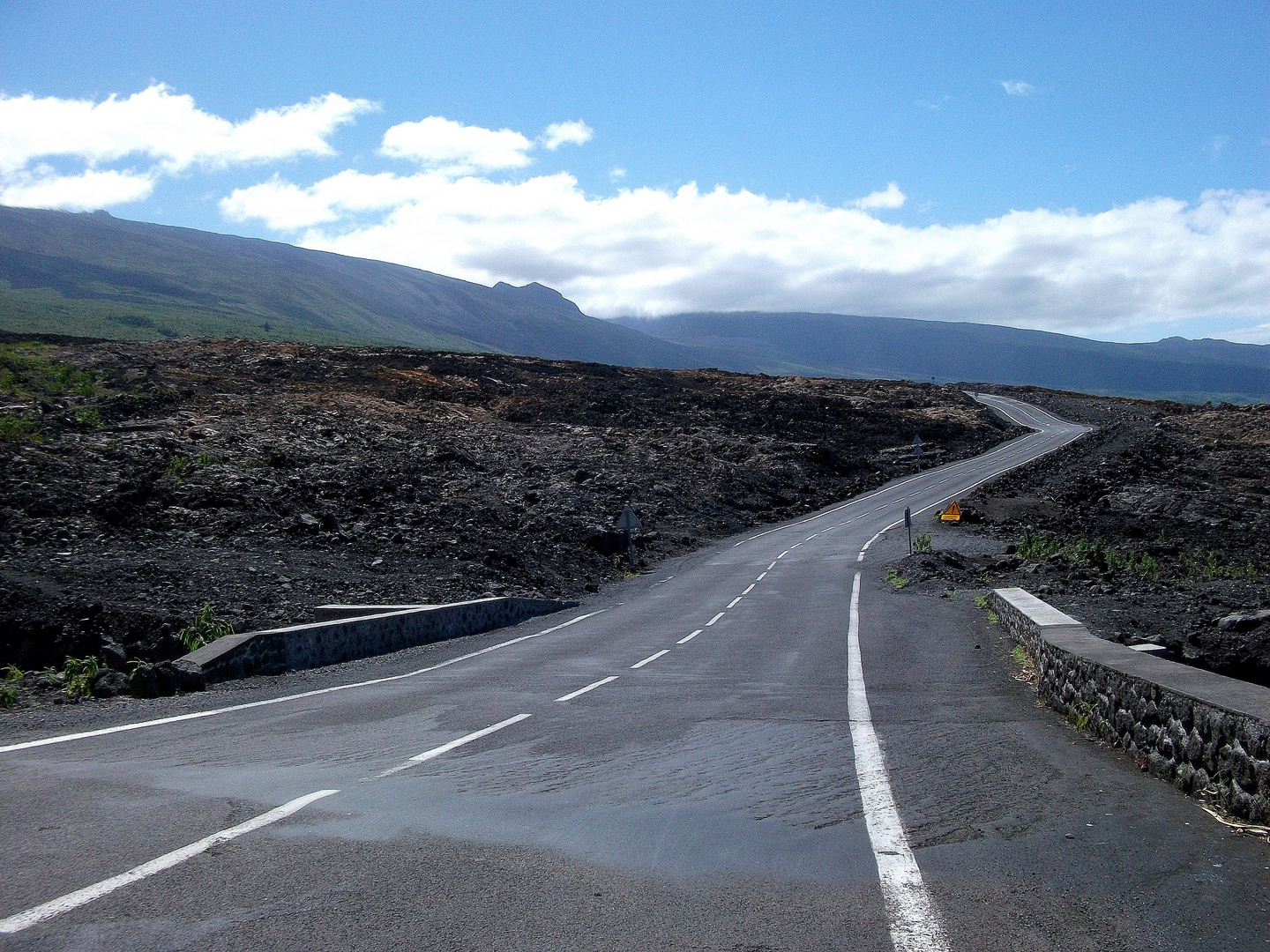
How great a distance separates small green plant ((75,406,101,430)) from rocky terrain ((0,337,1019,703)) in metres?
0.10

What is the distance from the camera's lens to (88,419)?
3394cm

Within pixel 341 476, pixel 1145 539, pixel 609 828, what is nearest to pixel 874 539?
pixel 1145 539

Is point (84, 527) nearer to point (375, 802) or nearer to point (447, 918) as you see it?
point (375, 802)

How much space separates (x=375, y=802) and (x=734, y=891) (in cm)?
278

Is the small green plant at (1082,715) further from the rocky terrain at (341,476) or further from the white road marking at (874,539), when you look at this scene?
the white road marking at (874,539)

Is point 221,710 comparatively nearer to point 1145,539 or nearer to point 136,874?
point 136,874

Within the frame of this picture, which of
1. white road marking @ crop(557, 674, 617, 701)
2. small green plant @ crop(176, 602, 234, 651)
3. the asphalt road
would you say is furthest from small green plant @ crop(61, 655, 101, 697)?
white road marking @ crop(557, 674, 617, 701)

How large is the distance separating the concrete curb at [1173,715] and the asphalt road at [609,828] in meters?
0.25

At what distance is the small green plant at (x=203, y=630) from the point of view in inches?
593

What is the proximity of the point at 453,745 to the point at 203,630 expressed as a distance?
929 cm

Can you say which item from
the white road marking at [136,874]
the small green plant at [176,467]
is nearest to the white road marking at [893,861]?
the white road marking at [136,874]

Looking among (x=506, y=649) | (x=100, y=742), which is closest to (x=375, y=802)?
(x=100, y=742)

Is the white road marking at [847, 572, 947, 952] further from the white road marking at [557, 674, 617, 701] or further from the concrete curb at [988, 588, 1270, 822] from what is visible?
the white road marking at [557, 674, 617, 701]

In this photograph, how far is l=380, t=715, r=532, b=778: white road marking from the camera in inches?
296
